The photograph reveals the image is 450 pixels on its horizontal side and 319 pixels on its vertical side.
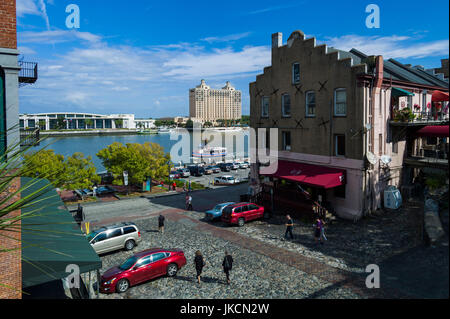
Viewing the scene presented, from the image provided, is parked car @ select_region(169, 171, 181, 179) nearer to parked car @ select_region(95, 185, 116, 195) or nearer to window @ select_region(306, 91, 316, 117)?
parked car @ select_region(95, 185, 116, 195)

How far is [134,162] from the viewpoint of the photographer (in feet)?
132

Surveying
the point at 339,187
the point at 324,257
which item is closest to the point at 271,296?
the point at 324,257

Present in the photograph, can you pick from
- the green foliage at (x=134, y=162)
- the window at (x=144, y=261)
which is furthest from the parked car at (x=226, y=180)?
the window at (x=144, y=261)

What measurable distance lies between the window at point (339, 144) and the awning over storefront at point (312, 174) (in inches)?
55.6

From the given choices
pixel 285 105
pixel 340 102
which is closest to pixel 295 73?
pixel 285 105

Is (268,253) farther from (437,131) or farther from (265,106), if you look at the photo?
(265,106)

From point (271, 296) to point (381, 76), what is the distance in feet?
58.8

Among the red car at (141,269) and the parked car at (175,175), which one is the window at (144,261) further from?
the parked car at (175,175)

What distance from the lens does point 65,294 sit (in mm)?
13891

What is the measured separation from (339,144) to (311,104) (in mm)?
4153

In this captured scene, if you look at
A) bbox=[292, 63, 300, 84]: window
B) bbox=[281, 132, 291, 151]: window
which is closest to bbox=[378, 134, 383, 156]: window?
bbox=[281, 132, 291, 151]: window
